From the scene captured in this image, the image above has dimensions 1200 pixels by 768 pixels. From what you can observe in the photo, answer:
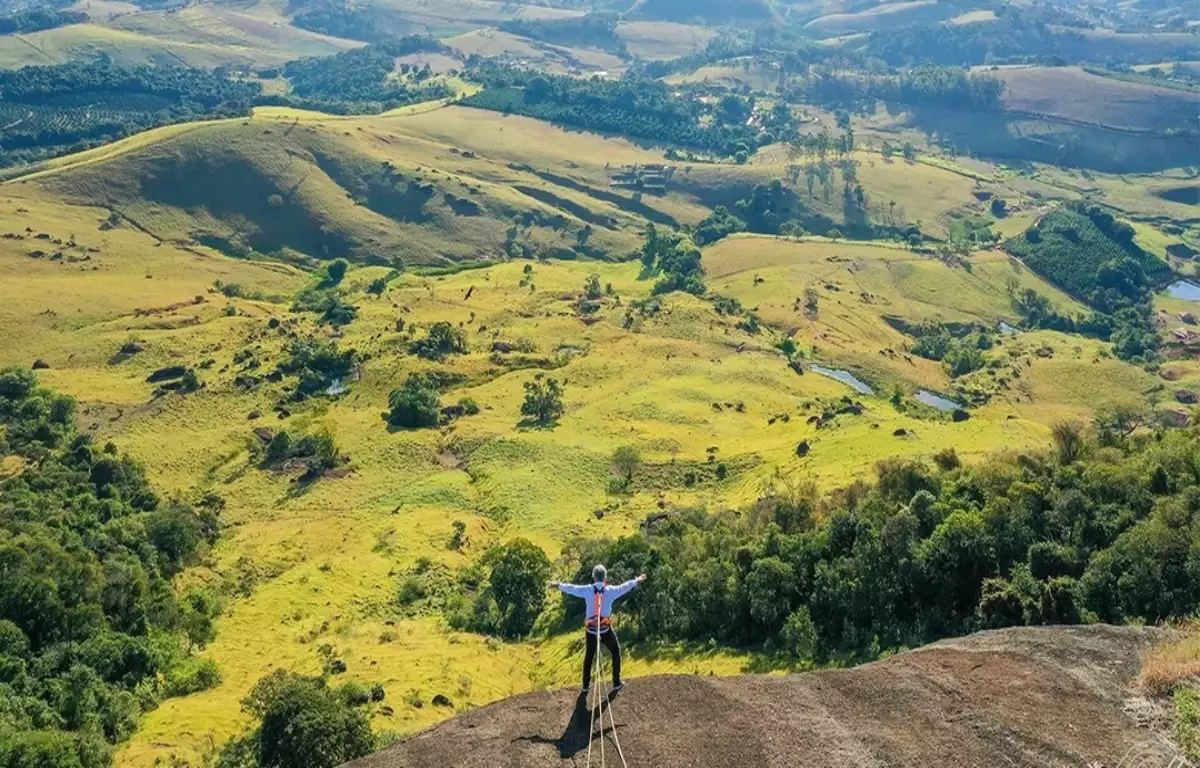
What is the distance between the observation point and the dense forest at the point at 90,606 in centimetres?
4375

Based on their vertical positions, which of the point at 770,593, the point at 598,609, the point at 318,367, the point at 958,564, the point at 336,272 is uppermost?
the point at 598,609

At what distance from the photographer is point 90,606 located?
5456 cm

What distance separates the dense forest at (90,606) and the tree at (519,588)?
17791 mm

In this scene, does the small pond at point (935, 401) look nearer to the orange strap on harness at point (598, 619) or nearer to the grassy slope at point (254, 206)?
the grassy slope at point (254, 206)

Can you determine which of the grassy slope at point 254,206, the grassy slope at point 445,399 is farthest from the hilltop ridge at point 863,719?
the grassy slope at point 254,206

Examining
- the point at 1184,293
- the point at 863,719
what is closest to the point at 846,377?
the point at 1184,293

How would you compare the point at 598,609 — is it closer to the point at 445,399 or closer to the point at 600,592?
the point at 600,592

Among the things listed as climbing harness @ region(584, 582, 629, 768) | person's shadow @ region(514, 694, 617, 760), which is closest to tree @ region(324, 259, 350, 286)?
climbing harness @ region(584, 582, 629, 768)

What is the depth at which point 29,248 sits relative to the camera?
153 meters

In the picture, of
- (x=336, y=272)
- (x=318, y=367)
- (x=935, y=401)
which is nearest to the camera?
(x=318, y=367)

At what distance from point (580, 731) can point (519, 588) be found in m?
37.0

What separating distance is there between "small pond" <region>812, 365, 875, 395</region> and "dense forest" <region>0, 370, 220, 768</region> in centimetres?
8481

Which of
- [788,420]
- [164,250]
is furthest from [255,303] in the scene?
[788,420]

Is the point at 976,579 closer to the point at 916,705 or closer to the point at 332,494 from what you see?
the point at 916,705
